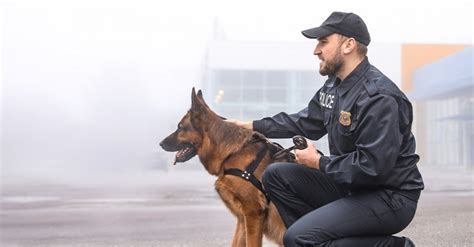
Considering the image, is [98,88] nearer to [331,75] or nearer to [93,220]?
[93,220]

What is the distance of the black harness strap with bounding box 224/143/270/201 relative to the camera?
315cm

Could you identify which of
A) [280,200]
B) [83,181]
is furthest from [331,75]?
[83,181]

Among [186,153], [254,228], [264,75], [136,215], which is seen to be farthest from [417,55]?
[254,228]

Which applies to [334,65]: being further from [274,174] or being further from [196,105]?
[196,105]

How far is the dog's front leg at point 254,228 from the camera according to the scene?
3121mm

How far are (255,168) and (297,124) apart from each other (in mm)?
320

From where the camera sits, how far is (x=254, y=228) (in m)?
3.12

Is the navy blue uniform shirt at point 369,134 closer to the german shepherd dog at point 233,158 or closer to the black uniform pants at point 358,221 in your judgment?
the black uniform pants at point 358,221

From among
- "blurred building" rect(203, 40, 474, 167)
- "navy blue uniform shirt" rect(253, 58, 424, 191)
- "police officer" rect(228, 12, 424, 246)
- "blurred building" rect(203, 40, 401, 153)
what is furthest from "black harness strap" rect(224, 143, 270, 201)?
"blurred building" rect(203, 40, 401, 153)

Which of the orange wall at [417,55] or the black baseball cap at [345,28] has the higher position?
the black baseball cap at [345,28]

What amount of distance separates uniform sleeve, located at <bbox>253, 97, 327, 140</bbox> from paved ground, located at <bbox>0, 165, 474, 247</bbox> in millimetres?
1056

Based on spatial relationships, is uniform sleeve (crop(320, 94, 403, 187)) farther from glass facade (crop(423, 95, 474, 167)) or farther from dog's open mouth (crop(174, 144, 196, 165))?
glass facade (crop(423, 95, 474, 167))

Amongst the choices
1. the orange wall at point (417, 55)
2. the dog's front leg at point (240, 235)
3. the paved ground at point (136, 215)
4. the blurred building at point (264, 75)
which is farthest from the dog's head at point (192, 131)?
the orange wall at point (417, 55)

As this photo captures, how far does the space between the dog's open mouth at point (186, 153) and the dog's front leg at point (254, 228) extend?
0.61 m
